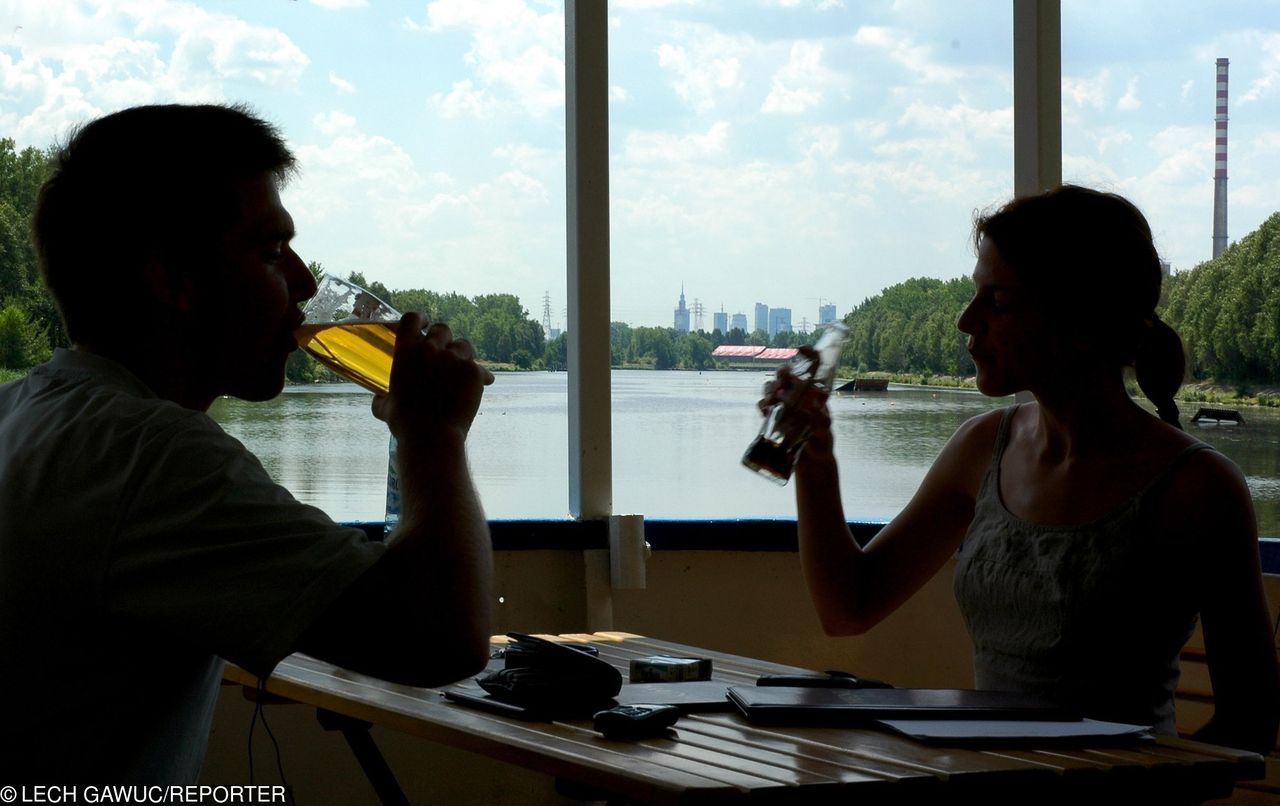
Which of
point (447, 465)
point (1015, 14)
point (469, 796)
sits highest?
point (1015, 14)

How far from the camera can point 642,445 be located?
342cm

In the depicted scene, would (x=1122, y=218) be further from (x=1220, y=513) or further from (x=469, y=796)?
(x=469, y=796)

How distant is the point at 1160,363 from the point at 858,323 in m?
1.51

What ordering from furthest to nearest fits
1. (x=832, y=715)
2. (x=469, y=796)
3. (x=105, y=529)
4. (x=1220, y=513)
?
(x=469, y=796) → (x=1220, y=513) → (x=832, y=715) → (x=105, y=529)

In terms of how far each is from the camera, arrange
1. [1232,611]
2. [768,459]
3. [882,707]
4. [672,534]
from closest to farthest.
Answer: [882,707]
[1232,611]
[768,459]
[672,534]

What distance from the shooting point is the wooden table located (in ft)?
3.90

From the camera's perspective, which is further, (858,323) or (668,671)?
(858,323)

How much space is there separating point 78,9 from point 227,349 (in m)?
2.37

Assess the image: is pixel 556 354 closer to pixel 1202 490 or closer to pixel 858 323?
pixel 858 323

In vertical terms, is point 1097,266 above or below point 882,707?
above

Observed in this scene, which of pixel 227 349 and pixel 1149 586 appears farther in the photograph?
pixel 1149 586

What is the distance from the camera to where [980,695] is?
1.59m

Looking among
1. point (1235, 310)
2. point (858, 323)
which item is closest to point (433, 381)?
point (858, 323)

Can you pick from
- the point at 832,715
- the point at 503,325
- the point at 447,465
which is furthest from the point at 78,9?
the point at 832,715
